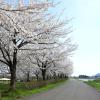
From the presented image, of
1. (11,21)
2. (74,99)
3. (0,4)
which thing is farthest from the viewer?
(74,99)

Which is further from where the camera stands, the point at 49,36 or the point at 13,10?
the point at 49,36

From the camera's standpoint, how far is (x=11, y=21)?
1028 centimetres

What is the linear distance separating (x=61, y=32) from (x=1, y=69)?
2080 centimetres

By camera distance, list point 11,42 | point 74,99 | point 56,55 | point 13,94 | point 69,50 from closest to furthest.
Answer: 1. point 74,99
2. point 13,94
3. point 11,42
4. point 69,50
5. point 56,55

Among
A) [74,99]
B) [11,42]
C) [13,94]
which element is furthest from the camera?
[11,42]

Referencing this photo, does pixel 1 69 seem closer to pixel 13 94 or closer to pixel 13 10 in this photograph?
pixel 13 94

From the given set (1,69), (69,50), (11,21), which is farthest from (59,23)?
(1,69)

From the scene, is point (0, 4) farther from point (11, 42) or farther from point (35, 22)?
point (11, 42)

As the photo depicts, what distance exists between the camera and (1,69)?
43.5 m

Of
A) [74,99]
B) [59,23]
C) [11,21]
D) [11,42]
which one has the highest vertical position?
[59,23]

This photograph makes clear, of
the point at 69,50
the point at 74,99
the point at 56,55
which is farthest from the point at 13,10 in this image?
the point at 56,55

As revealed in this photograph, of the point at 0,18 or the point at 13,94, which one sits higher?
the point at 0,18

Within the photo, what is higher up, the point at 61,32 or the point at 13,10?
the point at 61,32

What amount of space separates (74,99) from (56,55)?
26.1 m
